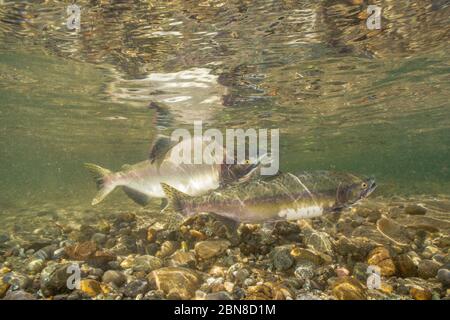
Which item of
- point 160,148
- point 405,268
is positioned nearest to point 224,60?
point 160,148

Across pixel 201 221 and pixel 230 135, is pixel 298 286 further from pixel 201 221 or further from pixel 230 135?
pixel 230 135

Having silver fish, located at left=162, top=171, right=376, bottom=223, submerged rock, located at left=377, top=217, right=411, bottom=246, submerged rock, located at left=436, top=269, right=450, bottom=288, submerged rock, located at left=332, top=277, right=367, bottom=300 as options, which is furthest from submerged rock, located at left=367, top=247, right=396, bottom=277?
submerged rock, located at left=377, top=217, right=411, bottom=246

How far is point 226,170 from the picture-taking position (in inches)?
235

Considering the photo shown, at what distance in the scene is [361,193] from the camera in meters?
5.15

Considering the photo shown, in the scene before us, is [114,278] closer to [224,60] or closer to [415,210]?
[415,210]

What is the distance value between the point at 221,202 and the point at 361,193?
2.44 meters

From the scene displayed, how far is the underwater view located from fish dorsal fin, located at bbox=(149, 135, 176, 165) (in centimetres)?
4

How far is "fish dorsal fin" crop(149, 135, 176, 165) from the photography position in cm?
723

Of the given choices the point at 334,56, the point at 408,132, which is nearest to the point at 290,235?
the point at 334,56

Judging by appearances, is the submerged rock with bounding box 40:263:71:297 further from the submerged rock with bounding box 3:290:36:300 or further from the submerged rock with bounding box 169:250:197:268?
the submerged rock with bounding box 169:250:197:268

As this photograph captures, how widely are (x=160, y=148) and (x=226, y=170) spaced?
2.15 metres

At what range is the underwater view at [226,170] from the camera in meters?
4.87

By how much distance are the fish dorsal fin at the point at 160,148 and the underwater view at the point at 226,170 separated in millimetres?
41

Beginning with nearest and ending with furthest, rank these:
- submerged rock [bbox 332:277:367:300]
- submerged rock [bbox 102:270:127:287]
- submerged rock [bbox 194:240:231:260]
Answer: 1. submerged rock [bbox 332:277:367:300]
2. submerged rock [bbox 102:270:127:287]
3. submerged rock [bbox 194:240:231:260]
